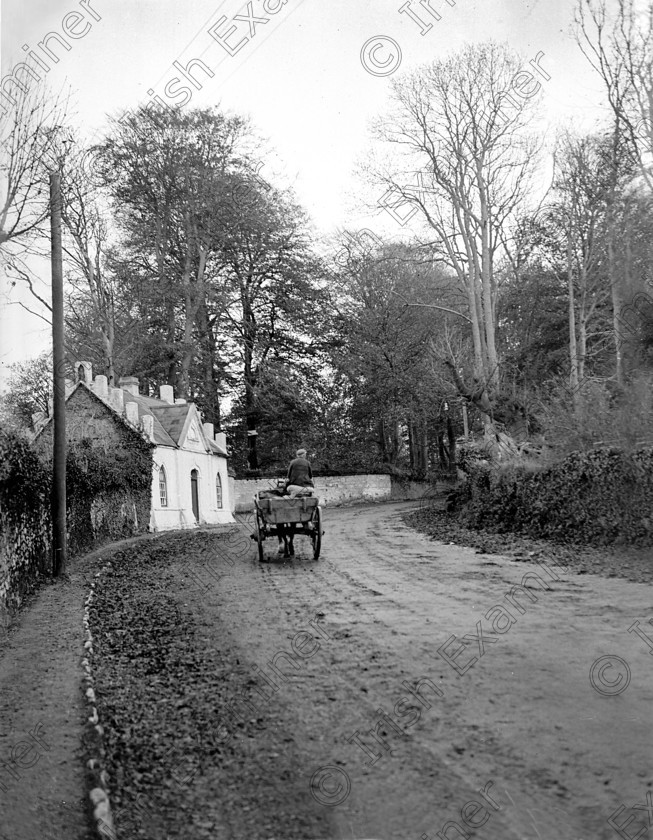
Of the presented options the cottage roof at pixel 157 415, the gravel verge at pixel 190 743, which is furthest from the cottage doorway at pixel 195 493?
the gravel verge at pixel 190 743

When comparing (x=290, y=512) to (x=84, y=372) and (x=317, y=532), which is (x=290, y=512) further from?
(x=84, y=372)

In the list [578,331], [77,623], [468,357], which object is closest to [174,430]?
[468,357]

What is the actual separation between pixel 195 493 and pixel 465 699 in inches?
1186

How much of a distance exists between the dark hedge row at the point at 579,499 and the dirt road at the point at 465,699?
2745 mm

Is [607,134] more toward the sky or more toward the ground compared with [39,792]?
more toward the sky

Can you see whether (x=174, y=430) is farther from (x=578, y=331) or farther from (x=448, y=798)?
(x=448, y=798)

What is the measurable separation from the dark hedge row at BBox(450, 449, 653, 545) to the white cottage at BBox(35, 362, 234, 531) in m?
13.0

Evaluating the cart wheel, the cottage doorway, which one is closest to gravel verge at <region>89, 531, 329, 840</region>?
the cart wheel

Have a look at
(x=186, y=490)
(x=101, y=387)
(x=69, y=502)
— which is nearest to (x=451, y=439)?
(x=186, y=490)

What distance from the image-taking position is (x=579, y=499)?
13.6 meters

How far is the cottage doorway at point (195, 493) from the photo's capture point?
3359 centimetres

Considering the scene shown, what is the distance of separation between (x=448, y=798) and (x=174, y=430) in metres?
30.0

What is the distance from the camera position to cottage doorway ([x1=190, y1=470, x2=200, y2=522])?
33594 millimetres

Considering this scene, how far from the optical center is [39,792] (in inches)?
152
